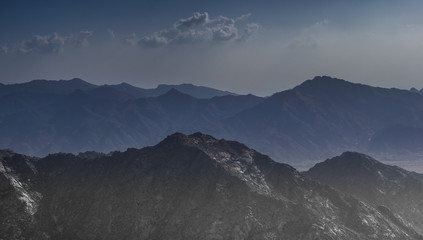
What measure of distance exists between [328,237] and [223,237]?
3892 cm

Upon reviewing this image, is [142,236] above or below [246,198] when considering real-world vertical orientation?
below

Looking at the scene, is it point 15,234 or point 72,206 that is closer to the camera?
point 15,234

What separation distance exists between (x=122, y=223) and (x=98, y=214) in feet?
39.9

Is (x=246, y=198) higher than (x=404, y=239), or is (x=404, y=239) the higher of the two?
(x=246, y=198)

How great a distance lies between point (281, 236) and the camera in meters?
177

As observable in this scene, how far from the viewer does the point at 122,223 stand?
18925 cm

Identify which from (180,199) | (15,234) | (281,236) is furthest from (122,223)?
(281,236)

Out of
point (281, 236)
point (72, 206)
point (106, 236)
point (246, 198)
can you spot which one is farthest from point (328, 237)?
point (72, 206)

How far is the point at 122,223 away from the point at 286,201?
223 ft

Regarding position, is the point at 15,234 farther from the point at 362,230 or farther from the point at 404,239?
the point at 404,239

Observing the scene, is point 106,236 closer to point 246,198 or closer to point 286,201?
point 246,198

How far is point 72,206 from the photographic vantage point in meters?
200

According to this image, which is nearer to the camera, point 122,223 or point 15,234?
point 15,234

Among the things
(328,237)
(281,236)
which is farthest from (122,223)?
(328,237)
